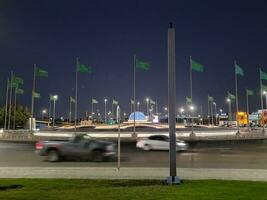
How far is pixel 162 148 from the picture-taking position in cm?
3234

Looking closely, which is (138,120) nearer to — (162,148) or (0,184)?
(162,148)

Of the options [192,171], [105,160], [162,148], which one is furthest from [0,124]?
[192,171]

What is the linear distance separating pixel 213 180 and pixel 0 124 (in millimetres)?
102525

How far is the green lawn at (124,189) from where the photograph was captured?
10.8m

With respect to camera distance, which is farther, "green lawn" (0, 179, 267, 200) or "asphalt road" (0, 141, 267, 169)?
"asphalt road" (0, 141, 267, 169)

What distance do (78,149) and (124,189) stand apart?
1104 centimetres

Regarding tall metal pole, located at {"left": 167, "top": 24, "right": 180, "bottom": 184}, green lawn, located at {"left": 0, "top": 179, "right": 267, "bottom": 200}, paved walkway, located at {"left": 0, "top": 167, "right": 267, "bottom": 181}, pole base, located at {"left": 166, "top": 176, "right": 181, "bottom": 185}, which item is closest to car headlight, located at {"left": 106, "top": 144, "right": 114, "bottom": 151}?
paved walkway, located at {"left": 0, "top": 167, "right": 267, "bottom": 181}

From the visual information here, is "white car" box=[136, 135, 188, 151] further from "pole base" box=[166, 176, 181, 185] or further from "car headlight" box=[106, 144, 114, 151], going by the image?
"pole base" box=[166, 176, 181, 185]

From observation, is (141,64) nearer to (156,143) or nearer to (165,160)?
(156,143)

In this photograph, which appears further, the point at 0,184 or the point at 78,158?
the point at 78,158

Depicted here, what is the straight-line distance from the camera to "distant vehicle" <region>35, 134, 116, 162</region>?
22500 mm

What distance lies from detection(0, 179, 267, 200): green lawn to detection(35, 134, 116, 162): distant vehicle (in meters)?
8.25

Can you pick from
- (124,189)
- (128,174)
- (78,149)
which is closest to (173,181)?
(124,189)

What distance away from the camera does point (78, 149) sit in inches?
891
